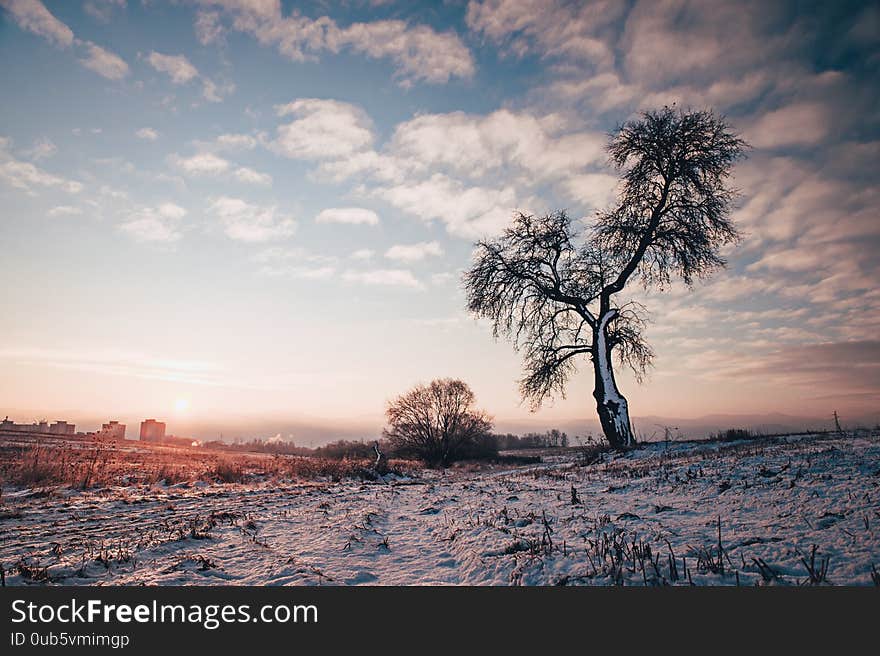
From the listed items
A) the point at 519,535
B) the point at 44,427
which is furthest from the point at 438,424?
the point at 44,427

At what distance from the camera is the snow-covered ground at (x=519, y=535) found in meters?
3.78

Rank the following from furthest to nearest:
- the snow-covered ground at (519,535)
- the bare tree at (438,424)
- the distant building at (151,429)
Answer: the distant building at (151,429) → the bare tree at (438,424) → the snow-covered ground at (519,535)

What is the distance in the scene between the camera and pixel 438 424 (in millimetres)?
44688

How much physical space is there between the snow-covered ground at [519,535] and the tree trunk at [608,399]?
733 cm

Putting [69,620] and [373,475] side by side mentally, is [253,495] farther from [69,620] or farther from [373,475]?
[69,620]

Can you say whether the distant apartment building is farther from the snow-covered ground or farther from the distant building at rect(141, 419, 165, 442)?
the snow-covered ground

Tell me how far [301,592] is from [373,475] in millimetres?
16403

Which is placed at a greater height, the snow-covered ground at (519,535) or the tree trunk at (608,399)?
the tree trunk at (608,399)

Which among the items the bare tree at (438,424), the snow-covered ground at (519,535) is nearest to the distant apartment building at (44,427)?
the bare tree at (438,424)

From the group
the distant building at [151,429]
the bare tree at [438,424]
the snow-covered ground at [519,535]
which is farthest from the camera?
the distant building at [151,429]

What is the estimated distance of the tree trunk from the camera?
664 inches

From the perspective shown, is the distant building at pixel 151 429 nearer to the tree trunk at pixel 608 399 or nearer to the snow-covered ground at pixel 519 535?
the snow-covered ground at pixel 519 535

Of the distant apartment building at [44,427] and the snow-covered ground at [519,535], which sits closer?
the snow-covered ground at [519,535]

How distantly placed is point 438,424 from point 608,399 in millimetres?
29554
